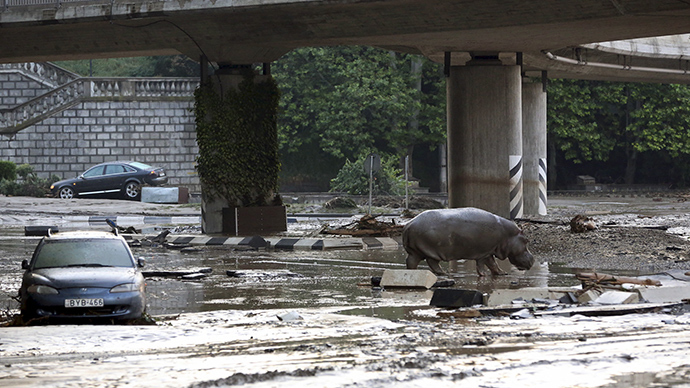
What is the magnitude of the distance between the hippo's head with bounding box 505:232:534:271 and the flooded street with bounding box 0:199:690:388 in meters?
0.60

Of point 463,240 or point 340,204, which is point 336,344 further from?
point 340,204

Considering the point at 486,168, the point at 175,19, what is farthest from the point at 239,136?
the point at 486,168

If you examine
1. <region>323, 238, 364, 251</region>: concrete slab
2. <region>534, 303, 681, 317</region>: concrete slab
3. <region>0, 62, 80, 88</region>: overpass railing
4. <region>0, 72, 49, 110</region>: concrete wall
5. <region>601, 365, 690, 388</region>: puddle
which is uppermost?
<region>0, 62, 80, 88</region>: overpass railing

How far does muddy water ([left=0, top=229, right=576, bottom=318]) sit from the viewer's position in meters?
13.5

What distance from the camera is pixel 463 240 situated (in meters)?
16.3

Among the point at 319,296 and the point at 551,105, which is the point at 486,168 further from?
the point at 551,105

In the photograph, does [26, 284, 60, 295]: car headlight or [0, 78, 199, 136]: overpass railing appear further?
[0, 78, 199, 136]: overpass railing

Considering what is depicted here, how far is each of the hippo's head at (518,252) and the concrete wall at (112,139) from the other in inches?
1455

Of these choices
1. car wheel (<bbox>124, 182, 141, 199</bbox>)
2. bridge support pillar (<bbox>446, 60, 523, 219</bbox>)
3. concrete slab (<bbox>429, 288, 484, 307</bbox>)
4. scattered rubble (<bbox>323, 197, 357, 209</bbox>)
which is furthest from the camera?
car wheel (<bbox>124, 182, 141, 199</bbox>)

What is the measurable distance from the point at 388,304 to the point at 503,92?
50.9ft

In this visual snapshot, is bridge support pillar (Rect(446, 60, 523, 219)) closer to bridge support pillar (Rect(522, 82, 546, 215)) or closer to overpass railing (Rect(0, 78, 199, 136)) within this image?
bridge support pillar (Rect(522, 82, 546, 215))

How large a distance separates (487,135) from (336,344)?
734 inches

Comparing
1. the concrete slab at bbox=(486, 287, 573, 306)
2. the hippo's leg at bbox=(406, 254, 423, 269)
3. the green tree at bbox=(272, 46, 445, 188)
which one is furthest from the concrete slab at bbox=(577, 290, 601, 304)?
the green tree at bbox=(272, 46, 445, 188)

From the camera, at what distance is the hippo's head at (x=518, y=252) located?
54.7ft
